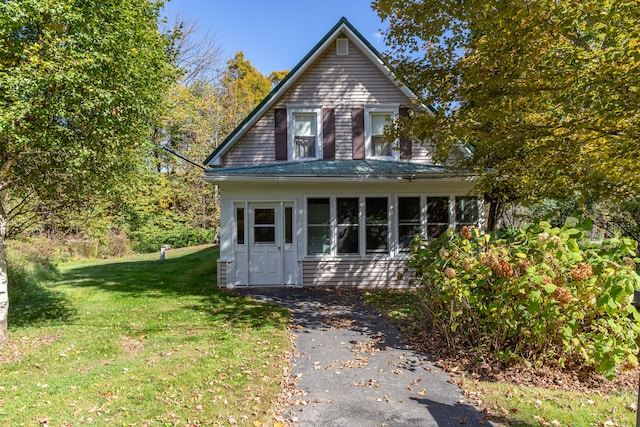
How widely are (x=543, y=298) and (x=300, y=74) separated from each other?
8545 mm

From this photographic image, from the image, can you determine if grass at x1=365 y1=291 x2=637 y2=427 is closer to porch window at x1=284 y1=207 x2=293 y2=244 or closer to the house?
the house

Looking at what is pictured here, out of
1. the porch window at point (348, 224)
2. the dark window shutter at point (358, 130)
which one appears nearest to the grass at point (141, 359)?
the porch window at point (348, 224)

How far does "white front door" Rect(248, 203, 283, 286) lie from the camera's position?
9.98 metres

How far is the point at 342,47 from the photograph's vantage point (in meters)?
10.7

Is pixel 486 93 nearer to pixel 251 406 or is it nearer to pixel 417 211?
pixel 417 211

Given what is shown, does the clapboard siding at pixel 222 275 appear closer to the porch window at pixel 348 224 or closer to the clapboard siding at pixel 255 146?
the clapboard siding at pixel 255 146

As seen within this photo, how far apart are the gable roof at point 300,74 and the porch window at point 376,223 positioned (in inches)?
124

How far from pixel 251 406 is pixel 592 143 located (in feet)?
24.6

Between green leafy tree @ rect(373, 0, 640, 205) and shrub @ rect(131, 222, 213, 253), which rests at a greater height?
green leafy tree @ rect(373, 0, 640, 205)

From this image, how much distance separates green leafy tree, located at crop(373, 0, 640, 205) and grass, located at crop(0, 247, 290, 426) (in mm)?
5470

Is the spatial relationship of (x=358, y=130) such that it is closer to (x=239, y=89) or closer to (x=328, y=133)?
(x=328, y=133)

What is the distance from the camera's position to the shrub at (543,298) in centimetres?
386

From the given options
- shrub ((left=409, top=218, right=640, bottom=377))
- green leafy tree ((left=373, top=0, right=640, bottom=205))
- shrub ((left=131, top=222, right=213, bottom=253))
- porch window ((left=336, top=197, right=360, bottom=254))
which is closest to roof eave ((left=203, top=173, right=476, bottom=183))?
green leafy tree ((left=373, top=0, right=640, bottom=205))

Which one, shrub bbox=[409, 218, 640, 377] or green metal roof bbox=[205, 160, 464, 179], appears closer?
shrub bbox=[409, 218, 640, 377]
